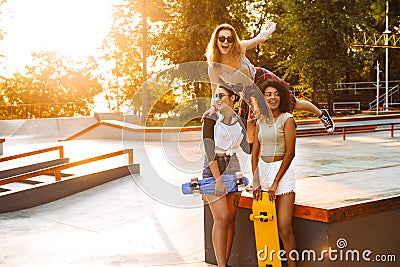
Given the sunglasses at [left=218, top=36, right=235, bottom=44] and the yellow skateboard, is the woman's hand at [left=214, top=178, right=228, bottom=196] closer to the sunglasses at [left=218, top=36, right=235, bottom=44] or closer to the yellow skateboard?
the yellow skateboard

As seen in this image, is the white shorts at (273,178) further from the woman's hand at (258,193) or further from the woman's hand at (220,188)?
the woman's hand at (220,188)

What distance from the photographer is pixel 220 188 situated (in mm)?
4852

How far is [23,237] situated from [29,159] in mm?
7681

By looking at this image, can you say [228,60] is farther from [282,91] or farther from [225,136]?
[225,136]

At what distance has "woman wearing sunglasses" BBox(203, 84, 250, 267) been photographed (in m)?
4.77

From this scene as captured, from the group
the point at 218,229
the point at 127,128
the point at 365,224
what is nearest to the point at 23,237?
the point at 218,229

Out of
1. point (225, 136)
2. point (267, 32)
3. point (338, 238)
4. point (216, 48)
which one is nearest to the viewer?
point (338, 238)

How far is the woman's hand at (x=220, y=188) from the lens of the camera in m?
4.83

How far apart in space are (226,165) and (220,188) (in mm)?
201

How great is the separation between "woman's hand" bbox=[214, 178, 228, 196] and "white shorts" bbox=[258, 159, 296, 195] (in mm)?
324

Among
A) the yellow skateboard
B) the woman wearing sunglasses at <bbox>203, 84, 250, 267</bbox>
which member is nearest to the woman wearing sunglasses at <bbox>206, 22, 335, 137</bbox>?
the woman wearing sunglasses at <bbox>203, 84, 250, 267</bbox>

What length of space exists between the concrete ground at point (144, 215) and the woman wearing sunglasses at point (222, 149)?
0.49 meters

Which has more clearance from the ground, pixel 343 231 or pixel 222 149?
pixel 222 149

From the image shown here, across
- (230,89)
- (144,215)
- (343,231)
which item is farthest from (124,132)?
(343,231)
